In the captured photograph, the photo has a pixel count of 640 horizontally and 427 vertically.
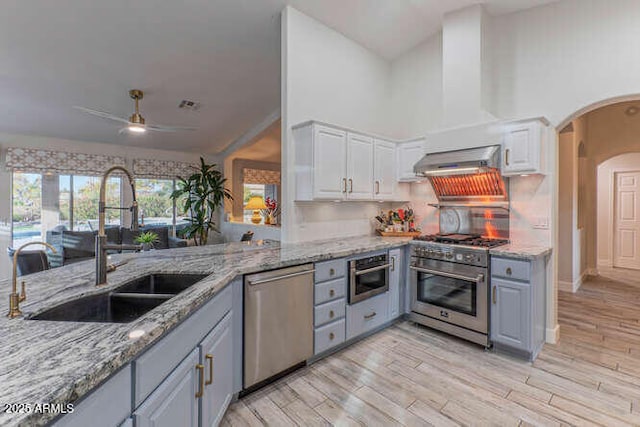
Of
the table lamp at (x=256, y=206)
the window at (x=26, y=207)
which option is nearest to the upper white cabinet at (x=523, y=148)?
the table lamp at (x=256, y=206)

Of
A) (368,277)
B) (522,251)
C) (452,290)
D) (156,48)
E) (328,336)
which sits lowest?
(328,336)

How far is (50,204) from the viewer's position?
5469 mm

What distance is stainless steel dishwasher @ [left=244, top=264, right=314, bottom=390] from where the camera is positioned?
2092mm

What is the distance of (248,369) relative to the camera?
210 centimetres

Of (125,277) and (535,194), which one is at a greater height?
(535,194)

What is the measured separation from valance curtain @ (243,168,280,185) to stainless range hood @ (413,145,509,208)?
16.6 ft

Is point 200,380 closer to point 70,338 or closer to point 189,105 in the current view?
point 70,338

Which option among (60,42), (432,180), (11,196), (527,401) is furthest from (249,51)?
(11,196)

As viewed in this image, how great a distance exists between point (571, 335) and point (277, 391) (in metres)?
3.06

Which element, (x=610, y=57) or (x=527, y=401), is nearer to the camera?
(x=527, y=401)

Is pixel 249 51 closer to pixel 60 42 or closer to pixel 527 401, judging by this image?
pixel 60 42

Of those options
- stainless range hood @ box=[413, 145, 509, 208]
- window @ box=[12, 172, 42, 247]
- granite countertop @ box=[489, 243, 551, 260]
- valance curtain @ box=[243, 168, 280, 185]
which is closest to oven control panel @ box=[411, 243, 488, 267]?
granite countertop @ box=[489, 243, 551, 260]

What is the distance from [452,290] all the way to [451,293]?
4cm

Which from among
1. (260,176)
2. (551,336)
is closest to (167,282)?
(551,336)
